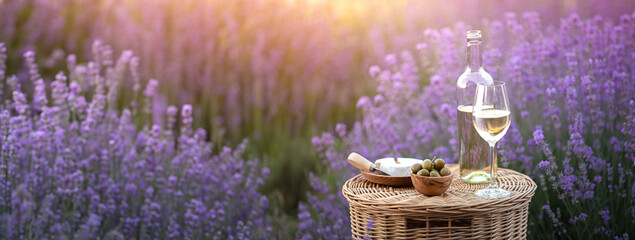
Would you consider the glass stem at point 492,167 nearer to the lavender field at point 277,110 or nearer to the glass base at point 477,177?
the glass base at point 477,177

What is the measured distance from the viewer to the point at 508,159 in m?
2.70

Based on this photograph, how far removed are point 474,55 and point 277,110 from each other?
8.27ft

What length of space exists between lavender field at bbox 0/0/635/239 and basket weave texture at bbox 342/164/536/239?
2.8 inches

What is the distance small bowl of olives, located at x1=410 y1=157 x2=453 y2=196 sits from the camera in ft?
6.46

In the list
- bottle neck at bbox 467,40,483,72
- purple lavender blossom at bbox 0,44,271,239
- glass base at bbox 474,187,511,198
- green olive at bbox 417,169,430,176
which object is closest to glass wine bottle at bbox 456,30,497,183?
bottle neck at bbox 467,40,483,72

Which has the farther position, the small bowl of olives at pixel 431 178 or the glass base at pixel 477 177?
the glass base at pixel 477 177

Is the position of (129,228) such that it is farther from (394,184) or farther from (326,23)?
(326,23)

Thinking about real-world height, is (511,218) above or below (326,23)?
below

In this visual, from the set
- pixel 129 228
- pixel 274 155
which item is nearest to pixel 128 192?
pixel 129 228

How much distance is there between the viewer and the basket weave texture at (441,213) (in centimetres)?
188

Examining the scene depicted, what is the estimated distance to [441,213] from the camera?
187cm

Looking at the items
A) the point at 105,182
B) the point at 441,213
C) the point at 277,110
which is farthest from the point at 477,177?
the point at 277,110

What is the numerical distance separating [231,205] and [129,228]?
0.47m

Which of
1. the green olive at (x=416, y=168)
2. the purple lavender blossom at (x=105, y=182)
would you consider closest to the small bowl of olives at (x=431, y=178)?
the green olive at (x=416, y=168)
